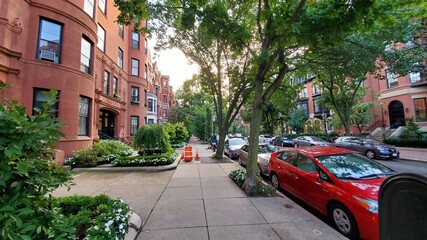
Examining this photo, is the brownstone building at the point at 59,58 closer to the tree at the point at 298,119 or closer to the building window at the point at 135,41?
the building window at the point at 135,41

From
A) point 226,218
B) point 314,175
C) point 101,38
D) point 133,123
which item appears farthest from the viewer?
point 133,123

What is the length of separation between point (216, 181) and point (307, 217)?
3822 mm

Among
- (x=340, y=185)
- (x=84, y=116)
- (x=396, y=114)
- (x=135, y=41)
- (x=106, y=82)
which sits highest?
(x=135, y=41)

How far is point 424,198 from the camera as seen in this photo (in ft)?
4.30

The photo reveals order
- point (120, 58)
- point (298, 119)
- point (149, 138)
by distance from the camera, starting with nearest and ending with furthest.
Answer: point (149, 138)
point (120, 58)
point (298, 119)

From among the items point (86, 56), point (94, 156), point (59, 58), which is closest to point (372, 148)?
→ point (94, 156)

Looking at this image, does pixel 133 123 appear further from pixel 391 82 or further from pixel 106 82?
pixel 391 82

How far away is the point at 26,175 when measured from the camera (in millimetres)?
1994

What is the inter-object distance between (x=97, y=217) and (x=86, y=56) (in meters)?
12.1

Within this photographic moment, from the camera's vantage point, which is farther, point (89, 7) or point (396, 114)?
point (396, 114)

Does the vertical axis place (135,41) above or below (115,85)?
above

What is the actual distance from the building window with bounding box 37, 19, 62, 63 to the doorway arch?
32265 mm

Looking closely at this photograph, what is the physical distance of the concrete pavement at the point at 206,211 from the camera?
3.74m

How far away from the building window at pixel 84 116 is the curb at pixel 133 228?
388 inches
